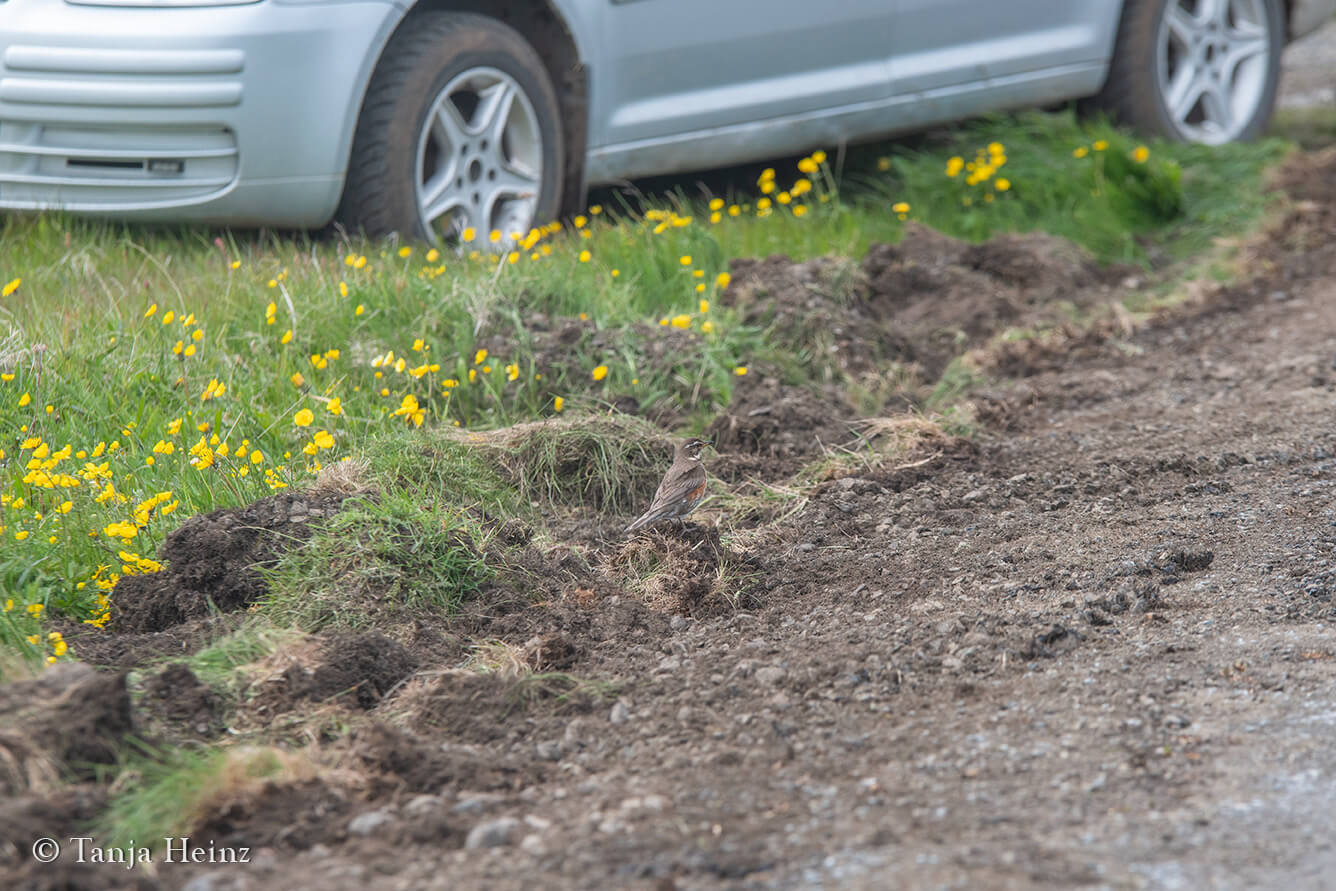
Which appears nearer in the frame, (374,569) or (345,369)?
(374,569)

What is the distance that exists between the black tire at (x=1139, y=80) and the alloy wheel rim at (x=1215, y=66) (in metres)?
0.07

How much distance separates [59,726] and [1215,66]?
7.71m

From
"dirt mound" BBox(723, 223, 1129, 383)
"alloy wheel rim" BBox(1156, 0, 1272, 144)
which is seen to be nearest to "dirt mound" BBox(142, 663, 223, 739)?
"dirt mound" BBox(723, 223, 1129, 383)

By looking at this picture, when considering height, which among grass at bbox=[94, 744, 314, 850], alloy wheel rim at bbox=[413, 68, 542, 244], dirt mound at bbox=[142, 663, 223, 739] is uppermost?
alloy wheel rim at bbox=[413, 68, 542, 244]

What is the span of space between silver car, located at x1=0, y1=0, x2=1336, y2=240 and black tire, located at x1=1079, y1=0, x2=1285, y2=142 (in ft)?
0.04

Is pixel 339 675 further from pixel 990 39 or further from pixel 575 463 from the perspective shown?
pixel 990 39

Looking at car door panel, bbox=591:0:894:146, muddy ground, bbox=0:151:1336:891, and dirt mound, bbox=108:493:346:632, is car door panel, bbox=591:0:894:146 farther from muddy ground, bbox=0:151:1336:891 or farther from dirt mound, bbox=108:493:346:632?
dirt mound, bbox=108:493:346:632

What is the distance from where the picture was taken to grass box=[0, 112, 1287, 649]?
147 inches

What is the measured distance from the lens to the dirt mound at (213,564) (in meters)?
3.52

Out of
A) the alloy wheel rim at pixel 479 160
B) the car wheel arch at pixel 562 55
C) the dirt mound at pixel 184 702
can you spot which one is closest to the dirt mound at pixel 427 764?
the dirt mound at pixel 184 702

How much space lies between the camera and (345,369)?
485 cm

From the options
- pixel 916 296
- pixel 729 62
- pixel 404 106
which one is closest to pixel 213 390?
pixel 404 106

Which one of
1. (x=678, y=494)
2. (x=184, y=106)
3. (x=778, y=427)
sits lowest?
(x=778, y=427)

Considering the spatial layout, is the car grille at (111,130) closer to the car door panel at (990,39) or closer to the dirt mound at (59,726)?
the dirt mound at (59,726)
